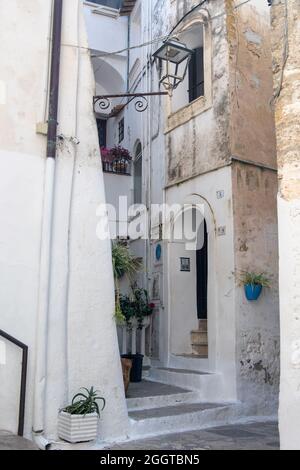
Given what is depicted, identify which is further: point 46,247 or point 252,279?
point 252,279

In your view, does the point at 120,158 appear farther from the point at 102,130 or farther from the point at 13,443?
the point at 13,443

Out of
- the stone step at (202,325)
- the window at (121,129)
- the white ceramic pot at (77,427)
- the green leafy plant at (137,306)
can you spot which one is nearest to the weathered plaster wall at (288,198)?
the white ceramic pot at (77,427)

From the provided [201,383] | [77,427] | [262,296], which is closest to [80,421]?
[77,427]

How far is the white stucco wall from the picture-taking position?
5.84 m

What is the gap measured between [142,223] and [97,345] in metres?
5.40

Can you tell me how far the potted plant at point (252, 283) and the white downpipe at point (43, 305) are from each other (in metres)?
3.72

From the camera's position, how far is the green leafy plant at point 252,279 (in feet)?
27.6

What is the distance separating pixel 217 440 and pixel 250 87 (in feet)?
19.8

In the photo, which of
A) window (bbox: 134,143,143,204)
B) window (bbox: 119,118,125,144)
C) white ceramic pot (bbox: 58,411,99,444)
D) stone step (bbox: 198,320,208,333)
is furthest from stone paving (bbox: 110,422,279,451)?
window (bbox: 119,118,125,144)

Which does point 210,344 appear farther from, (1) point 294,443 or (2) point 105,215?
(1) point 294,443

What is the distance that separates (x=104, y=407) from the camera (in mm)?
6137

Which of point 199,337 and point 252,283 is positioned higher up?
point 252,283

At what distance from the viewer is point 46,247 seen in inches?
235

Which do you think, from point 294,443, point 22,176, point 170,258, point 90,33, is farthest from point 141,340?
point 90,33
